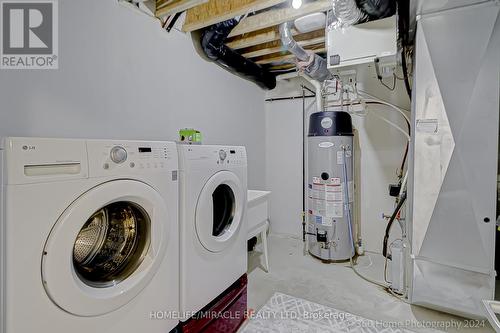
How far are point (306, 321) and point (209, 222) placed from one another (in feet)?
3.16

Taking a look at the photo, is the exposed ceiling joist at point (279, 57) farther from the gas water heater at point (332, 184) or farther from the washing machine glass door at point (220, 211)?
the washing machine glass door at point (220, 211)

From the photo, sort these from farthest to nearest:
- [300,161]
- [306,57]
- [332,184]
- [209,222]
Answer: [300,161] → [332,184] → [306,57] → [209,222]

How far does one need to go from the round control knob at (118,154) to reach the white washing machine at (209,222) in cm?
30

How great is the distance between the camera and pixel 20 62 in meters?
1.32

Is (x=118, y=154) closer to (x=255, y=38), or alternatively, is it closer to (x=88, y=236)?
(x=88, y=236)

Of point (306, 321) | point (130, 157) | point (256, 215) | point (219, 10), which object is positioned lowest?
point (306, 321)

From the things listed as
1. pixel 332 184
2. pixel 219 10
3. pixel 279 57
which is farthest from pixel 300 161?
pixel 219 10

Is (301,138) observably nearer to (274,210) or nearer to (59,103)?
(274,210)

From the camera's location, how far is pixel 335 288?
6.64 ft

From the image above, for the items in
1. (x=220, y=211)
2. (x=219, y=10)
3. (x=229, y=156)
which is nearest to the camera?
(x=229, y=156)

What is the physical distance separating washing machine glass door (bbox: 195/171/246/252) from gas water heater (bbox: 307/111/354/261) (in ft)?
3.47

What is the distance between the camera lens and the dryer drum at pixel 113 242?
1.08 m

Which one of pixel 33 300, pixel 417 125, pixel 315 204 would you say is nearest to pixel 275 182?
pixel 315 204

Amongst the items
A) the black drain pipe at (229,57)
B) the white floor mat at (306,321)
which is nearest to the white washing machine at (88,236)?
the white floor mat at (306,321)
